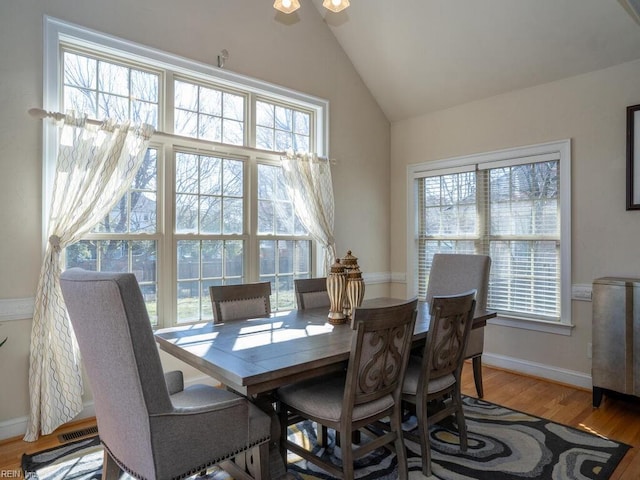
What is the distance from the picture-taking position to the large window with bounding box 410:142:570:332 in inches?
149

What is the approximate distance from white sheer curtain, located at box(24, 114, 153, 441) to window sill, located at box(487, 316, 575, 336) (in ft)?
12.1

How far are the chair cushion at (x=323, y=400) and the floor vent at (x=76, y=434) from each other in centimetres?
153

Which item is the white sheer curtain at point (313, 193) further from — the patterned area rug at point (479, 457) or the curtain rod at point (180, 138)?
the patterned area rug at point (479, 457)

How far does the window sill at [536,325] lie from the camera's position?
3.71m

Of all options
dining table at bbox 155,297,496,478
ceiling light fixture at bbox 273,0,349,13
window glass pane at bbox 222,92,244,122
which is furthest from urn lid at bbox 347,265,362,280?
window glass pane at bbox 222,92,244,122

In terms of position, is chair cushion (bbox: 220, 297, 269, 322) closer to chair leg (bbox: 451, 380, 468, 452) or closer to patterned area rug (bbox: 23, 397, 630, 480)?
patterned area rug (bbox: 23, 397, 630, 480)

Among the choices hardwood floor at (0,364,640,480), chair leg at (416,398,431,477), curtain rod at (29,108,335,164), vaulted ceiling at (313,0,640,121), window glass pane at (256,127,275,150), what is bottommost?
hardwood floor at (0,364,640,480)

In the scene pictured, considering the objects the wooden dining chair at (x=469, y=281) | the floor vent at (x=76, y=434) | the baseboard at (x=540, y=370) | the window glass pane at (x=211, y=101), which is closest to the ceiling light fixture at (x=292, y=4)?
the window glass pane at (x=211, y=101)

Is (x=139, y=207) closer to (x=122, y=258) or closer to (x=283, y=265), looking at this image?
(x=122, y=258)

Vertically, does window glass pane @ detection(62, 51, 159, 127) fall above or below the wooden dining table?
above

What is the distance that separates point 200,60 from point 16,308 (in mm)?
2365

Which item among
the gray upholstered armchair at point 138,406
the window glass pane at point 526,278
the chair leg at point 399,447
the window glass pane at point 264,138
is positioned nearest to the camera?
the gray upholstered armchair at point 138,406

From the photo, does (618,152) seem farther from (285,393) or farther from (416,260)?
(285,393)

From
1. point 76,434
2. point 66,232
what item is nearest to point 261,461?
point 76,434
